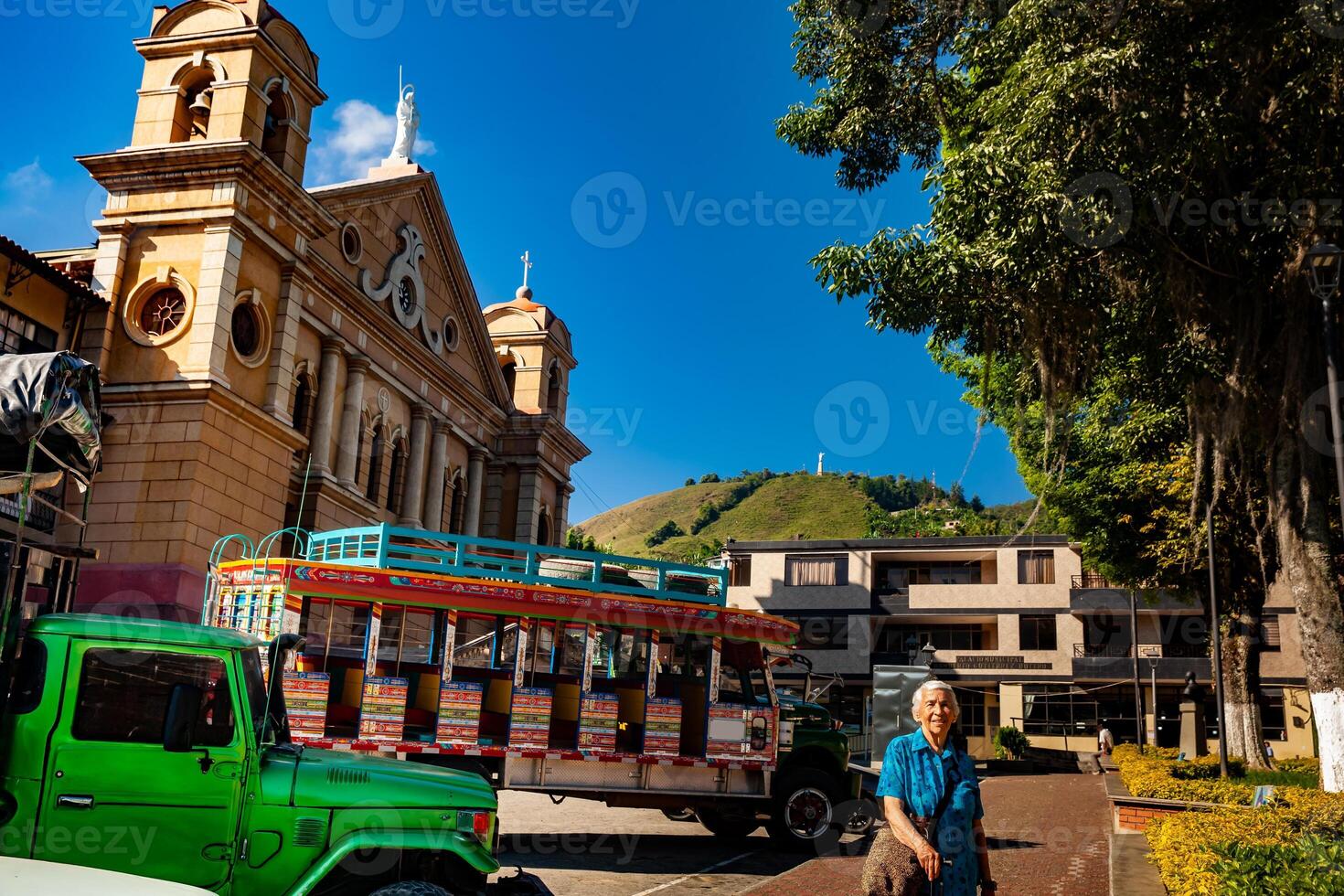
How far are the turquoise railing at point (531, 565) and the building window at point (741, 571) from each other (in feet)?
127

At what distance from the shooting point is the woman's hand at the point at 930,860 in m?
5.39

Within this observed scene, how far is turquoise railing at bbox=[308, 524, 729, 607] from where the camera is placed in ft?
42.7

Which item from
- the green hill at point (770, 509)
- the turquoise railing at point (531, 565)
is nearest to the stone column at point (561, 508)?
the turquoise railing at point (531, 565)

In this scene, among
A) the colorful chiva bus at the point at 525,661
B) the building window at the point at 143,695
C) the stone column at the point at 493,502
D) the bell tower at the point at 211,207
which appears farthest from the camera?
the stone column at the point at 493,502

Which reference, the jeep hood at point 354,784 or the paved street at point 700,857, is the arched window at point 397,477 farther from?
the jeep hood at point 354,784

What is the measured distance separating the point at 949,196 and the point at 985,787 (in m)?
20.1

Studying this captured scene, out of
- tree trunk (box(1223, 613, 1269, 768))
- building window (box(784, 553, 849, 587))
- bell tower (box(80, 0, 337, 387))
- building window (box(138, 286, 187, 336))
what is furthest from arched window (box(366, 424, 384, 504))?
building window (box(784, 553, 849, 587))

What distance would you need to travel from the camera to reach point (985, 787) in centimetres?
2919

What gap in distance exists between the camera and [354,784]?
6.30 meters

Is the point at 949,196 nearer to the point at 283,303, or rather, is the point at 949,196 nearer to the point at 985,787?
the point at 283,303

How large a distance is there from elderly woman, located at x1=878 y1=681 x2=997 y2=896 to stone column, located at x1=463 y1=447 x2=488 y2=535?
1281 inches

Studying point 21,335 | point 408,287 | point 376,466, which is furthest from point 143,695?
point 408,287

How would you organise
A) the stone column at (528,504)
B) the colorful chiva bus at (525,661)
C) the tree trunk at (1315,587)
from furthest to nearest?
the stone column at (528,504), the colorful chiva bus at (525,661), the tree trunk at (1315,587)

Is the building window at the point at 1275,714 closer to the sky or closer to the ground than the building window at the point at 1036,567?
closer to the ground
